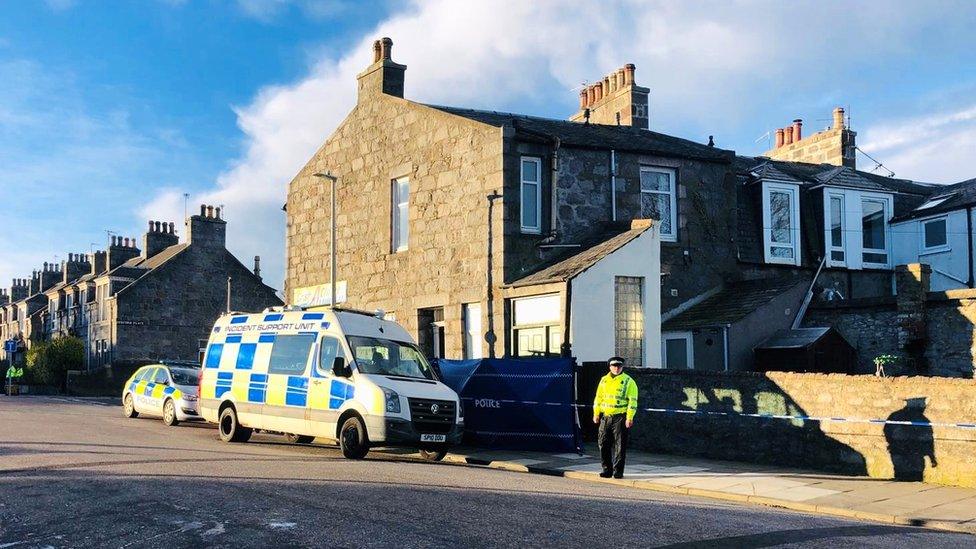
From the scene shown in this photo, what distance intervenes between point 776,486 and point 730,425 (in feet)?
8.96

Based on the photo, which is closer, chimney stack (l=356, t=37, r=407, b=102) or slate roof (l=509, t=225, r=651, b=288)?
slate roof (l=509, t=225, r=651, b=288)

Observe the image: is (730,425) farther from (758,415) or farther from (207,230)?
(207,230)

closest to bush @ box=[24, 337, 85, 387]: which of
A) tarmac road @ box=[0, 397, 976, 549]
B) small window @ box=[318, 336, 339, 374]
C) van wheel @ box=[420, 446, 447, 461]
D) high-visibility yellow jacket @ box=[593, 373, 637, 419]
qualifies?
small window @ box=[318, 336, 339, 374]

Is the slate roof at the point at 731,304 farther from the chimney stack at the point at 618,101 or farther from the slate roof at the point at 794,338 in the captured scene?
the chimney stack at the point at 618,101

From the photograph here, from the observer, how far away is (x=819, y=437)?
45.8 feet

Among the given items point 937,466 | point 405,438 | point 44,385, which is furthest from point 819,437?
point 44,385

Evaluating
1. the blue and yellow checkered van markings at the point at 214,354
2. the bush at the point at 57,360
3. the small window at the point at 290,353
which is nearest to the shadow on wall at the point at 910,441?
the small window at the point at 290,353

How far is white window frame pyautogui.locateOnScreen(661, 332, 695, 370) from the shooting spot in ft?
73.4

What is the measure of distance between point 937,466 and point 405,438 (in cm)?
753

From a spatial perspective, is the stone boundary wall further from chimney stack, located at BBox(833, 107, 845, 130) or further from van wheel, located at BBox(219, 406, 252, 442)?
chimney stack, located at BBox(833, 107, 845, 130)

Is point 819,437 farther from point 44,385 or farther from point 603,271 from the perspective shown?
point 44,385

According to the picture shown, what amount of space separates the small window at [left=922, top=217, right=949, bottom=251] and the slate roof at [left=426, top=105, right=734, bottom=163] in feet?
22.3

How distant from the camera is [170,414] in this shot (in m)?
21.3

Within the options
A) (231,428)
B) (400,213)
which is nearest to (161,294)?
(400,213)
